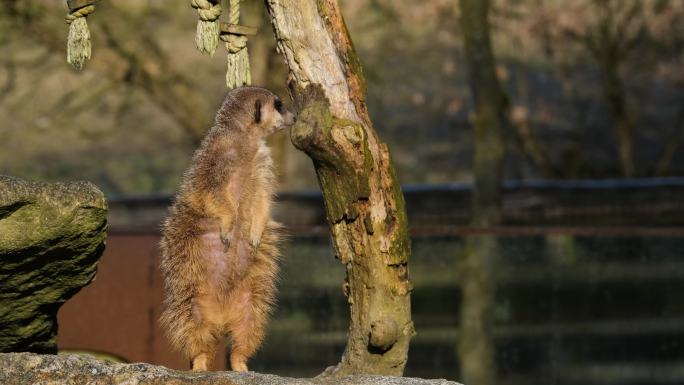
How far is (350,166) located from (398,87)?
1559 centimetres

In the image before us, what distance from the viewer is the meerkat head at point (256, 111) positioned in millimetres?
3768

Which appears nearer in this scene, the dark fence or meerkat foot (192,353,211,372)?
meerkat foot (192,353,211,372)

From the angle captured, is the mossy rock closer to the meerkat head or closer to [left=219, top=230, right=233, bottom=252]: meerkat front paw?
[left=219, top=230, right=233, bottom=252]: meerkat front paw

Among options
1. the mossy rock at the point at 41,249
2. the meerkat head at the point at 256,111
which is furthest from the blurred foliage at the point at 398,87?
the mossy rock at the point at 41,249

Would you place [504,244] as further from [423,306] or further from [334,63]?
[334,63]

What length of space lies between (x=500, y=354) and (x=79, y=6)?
4.40 metres

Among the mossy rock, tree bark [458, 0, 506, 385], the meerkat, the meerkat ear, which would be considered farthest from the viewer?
tree bark [458, 0, 506, 385]

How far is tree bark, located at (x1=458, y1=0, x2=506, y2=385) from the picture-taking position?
23.0ft

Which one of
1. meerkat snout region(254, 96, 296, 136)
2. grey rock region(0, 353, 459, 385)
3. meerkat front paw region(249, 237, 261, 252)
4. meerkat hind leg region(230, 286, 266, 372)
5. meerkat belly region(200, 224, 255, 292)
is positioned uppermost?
meerkat snout region(254, 96, 296, 136)

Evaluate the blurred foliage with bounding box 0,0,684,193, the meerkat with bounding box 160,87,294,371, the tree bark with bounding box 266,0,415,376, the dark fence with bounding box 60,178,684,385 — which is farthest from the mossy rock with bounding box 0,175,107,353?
the blurred foliage with bounding box 0,0,684,193

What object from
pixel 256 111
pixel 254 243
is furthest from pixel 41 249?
pixel 256 111

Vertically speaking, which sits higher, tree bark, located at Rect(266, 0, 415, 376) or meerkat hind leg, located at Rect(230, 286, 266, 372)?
tree bark, located at Rect(266, 0, 415, 376)

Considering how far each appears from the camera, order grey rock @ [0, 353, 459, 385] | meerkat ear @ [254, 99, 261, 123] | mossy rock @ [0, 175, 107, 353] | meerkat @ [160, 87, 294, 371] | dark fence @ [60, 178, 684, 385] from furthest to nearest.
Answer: dark fence @ [60, 178, 684, 385]
meerkat ear @ [254, 99, 261, 123]
meerkat @ [160, 87, 294, 371]
mossy rock @ [0, 175, 107, 353]
grey rock @ [0, 353, 459, 385]

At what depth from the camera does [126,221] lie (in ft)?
31.8
